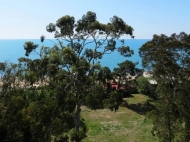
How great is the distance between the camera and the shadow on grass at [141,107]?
90.7ft

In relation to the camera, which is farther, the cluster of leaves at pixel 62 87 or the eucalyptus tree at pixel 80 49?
the eucalyptus tree at pixel 80 49

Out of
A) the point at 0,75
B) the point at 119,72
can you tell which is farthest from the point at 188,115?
the point at 119,72

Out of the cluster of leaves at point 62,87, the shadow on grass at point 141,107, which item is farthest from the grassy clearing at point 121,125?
the cluster of leaves at point 62,87

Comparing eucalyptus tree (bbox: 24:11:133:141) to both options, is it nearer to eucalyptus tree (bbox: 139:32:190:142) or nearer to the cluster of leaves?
the cluster of leaves

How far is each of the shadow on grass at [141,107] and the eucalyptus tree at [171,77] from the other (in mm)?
4524

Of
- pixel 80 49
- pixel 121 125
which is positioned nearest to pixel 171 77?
pixel 121 125

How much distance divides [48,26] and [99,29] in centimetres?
376

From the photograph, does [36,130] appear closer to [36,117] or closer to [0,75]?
[36,117]

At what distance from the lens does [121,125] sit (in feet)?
74.2

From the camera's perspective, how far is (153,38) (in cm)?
2652

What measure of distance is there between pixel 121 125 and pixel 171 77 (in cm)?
718

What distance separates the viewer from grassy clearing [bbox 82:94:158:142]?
19.4 meters

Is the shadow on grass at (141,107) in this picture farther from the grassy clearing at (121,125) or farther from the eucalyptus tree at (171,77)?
the eucalyptus tree at (171,77)

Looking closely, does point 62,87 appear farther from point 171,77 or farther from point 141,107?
point 141,107
